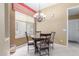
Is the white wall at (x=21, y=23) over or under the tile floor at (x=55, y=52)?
over

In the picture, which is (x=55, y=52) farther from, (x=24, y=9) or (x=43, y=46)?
(x=24, y=9)

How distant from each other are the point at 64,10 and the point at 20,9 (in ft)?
6.97

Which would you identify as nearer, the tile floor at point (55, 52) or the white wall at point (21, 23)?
the tile floor at point (55, 52)

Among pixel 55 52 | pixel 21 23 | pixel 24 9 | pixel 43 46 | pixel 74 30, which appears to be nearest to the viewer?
pixel 43 46

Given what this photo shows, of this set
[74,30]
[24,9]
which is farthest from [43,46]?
[74,30]

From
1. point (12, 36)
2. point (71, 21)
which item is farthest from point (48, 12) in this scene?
point (71, 21)

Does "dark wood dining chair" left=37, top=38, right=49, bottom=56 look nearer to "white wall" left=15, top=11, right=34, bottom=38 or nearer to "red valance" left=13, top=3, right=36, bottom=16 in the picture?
"white wall" left=15, top=11, right=34, bottom=38

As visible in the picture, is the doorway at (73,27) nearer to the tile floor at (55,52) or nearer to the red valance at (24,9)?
the tile floor at (55,52)

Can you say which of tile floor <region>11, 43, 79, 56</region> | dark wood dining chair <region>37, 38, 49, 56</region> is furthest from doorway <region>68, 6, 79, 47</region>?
dark wood dining chair <region>37, 38, 49, 56</region>

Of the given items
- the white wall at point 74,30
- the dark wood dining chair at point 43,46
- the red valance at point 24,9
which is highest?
the red valance at point 24,9

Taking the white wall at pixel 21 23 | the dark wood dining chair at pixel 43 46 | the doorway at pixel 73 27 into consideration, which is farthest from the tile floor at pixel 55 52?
the doorway at pixel 73 27

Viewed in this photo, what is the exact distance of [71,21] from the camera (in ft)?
21.9

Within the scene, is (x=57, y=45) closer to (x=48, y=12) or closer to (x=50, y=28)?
(x=50, y=28)

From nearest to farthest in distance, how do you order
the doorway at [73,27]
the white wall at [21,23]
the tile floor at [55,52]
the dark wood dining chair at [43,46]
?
1. the dark wood dining chair at [43,46]
2. the tile floor at [55,52]
3. the white wall at [21,23]
4. the doorway at [73,27]
